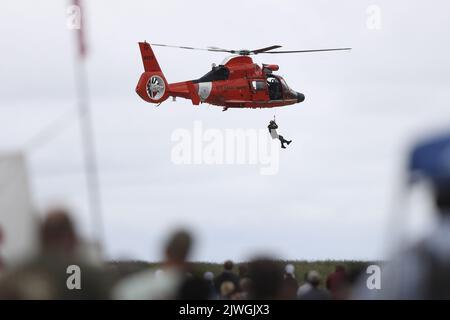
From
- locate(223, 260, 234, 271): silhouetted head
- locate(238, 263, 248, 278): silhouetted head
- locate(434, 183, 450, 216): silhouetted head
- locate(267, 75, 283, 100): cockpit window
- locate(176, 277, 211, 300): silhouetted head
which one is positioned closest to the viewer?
locate(434, 183, 450, 216): silhouetted head

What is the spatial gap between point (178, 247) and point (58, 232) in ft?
4.93

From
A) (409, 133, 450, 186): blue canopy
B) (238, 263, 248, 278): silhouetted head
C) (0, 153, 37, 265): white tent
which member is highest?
(409, 133, 450, 186): blue canopy

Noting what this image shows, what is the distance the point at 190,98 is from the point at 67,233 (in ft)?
57.8

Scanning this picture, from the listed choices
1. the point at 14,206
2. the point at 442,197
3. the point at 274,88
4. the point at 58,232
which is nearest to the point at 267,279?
the point at 14,206

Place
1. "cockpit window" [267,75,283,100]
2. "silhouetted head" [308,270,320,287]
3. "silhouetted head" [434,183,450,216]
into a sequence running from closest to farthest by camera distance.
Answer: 1. "silhouetted head" [434,183,450,216]
2. "silhouetted head" [308,270,320,287]
3. "cockpit window" [267,75,283,100]

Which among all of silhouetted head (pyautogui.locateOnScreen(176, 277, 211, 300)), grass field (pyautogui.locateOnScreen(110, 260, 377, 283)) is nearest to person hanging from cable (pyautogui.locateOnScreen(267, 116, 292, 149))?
grass field (pyautogui.locateOnScreen(110, 260, 377, 283))

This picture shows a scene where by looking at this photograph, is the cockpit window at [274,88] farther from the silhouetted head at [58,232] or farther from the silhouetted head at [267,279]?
the silhouetted head at [58,232]

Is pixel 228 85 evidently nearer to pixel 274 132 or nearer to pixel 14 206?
pixel 274 132

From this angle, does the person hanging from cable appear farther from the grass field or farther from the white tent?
the white tent

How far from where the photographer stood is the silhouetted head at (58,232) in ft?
17.7

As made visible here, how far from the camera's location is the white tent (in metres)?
6.22

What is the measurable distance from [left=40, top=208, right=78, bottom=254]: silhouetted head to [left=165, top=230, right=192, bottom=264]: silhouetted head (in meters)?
1.23

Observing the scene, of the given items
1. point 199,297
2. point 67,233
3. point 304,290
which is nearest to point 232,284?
point 304,290
